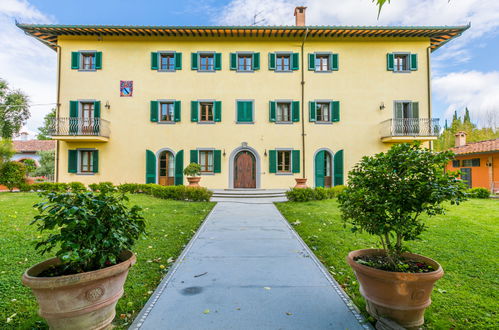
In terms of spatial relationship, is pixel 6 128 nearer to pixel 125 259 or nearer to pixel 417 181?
pixel 125 259

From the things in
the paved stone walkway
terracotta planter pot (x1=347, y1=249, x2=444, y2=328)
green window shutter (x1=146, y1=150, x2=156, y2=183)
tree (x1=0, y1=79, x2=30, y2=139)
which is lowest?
the paved stone walkway

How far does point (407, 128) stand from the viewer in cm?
1395

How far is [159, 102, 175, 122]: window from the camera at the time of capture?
1410 cm

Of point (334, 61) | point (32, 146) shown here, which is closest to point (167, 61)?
point (334, 61)

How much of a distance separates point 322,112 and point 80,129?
43.3ft

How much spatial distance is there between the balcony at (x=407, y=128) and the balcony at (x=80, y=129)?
50.1 ft

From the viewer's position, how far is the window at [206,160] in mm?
14102

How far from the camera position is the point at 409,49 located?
14203 millimetres

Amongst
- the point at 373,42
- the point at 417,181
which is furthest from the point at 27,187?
the point at 373,42

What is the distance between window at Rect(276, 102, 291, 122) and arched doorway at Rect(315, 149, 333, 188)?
2.66m

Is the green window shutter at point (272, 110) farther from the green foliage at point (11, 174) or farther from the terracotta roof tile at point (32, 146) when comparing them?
the terracotta roof tile at point (32, 146)

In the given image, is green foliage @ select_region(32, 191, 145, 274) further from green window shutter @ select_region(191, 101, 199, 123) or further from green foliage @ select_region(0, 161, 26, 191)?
green foliage @ select_region(0, 161, 26, 191)

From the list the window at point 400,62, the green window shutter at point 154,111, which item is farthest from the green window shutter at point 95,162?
the window at point 400,62

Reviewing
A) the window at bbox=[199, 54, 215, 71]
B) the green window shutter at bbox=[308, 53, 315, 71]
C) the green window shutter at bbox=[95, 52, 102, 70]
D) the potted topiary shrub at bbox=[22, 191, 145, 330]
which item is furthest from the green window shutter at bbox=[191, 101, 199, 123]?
the potted topiary shrub at bbox=[22, 191, 145, 330]
